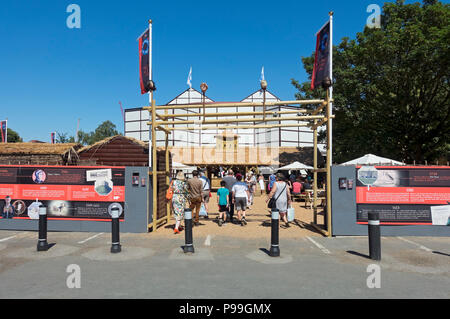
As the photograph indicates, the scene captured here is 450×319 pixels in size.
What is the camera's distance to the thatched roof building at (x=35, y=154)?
1540cm

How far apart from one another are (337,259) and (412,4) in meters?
19.5

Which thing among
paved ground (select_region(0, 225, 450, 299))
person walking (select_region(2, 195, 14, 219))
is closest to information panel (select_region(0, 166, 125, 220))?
person walking (select_region(2, 195, 14, 219))

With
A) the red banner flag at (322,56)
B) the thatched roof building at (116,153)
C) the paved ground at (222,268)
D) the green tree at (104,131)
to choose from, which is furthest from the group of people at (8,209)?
the green tree at (104,131)

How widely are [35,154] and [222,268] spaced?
590 inches

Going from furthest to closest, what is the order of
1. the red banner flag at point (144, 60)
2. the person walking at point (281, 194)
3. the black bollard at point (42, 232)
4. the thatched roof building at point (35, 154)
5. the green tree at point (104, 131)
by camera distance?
the green tree at point (104, 131), the thatched roof building at point (35, 154), the red banner flag at point (144, 60), the person walking at point (281, 194), the black bollard at point (42, 232)

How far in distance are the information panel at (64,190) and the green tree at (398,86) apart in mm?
16238

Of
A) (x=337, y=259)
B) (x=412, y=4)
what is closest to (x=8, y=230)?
(x=337, y=259)

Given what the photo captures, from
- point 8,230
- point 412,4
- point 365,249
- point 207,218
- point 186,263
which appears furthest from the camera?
point 412,4

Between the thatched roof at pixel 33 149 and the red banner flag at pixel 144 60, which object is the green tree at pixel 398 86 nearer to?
the red banner flag at pixel 144 60

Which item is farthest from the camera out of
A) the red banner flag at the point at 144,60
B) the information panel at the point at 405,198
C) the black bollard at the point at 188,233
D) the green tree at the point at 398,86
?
the green tree at the point at 398,86

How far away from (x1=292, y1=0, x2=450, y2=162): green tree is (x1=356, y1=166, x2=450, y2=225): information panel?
1168cm

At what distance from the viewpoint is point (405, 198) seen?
7.61m

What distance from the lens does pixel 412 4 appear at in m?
17.9
